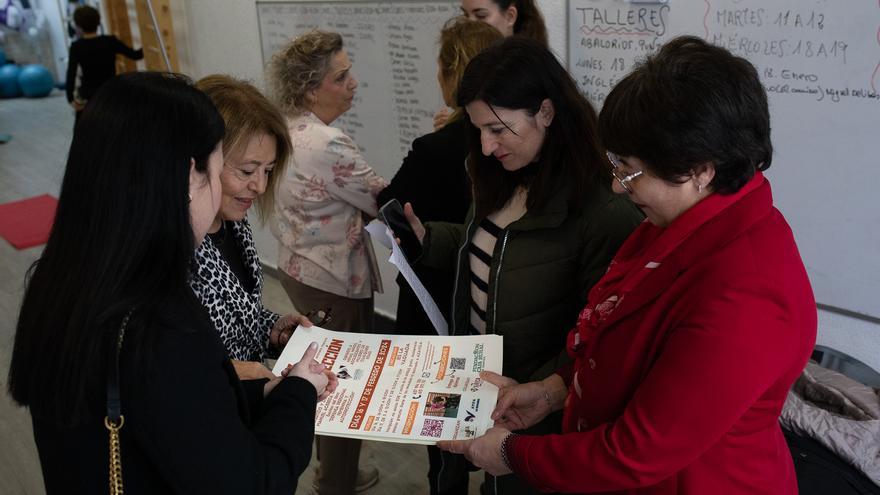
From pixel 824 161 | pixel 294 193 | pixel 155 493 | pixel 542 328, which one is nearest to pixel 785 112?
pixel 824 161

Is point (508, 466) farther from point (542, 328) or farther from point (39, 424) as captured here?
point (39, 424)

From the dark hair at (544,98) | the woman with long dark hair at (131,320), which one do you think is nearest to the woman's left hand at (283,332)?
the dark hair at (544,98)

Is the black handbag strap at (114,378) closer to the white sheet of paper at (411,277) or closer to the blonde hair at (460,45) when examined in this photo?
the white sheet of paper at (411,277)

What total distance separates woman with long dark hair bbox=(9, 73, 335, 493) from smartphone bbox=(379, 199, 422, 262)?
3.08 feet

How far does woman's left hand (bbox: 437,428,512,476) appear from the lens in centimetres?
128

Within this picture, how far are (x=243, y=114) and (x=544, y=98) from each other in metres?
0.69

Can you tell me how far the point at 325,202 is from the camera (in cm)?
231

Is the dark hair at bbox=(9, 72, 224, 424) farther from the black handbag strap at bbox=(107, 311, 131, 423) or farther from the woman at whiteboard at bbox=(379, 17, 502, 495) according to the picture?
the woman at whiteboard at bbox=(379, 17, 502, 495)

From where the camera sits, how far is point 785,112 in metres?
1.96

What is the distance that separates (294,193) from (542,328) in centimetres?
106

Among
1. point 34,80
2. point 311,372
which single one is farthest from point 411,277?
point 34,80

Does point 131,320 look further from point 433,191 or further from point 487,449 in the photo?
point 433,191

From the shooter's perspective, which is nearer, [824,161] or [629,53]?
[824,161]

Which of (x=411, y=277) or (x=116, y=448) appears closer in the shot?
(x=116, y=448)
